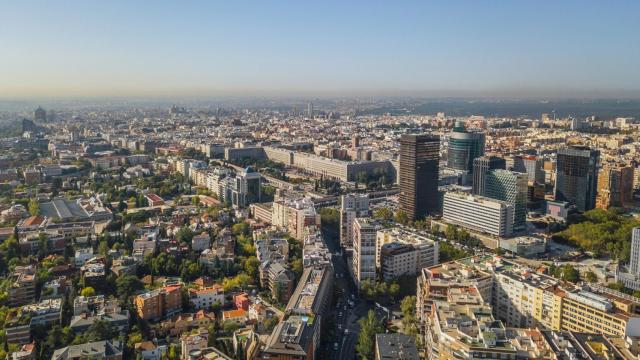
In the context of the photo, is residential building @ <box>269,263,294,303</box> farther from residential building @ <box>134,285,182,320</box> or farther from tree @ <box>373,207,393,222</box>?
tree @ <box>373,207,393,222</box>

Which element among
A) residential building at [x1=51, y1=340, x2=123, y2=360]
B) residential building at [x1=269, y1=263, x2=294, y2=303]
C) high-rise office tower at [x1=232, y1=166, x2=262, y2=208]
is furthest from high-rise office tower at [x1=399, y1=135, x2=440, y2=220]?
residential building at [x1=51, y1=340, x2=123, y2=360]

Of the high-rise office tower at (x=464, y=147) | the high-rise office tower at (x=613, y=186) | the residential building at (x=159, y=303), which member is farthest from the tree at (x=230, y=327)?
the high-rise office tower at (x=464, y=147)

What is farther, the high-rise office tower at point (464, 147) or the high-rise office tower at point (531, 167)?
the high-rise office tower at point (531, 167)

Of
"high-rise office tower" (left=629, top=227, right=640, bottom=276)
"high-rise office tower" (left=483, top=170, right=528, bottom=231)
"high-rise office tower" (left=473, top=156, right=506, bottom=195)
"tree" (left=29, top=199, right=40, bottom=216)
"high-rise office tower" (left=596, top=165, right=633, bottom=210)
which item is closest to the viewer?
"high-rise office tower" (left=629, top=227, right=640, bottom=276)

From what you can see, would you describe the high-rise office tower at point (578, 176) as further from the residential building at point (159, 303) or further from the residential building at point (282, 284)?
the residential building at point (159, 303)

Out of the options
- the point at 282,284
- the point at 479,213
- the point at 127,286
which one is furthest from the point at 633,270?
the point at 127,286
